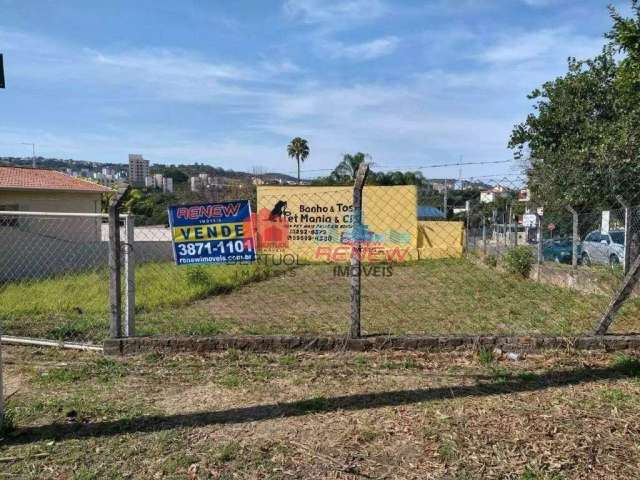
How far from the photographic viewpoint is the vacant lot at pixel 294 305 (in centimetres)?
633

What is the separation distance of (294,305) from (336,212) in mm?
10674

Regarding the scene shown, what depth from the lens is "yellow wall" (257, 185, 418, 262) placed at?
18484mm

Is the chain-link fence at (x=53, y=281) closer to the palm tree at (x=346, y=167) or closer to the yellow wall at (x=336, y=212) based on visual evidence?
the yellow wall at (x=336, y=212)

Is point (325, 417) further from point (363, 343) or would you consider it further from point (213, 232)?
point (213, 232)

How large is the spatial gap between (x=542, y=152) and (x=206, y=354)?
14011 millimetres

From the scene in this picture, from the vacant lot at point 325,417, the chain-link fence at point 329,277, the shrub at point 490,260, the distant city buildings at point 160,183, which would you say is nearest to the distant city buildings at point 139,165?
the distant city buildings at point 160,183

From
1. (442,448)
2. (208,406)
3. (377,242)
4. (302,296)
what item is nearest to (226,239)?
(208,406)

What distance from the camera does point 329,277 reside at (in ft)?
43.2

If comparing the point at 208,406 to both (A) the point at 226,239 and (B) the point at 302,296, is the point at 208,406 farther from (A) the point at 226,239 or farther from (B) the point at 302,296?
(B) the point at 302,296

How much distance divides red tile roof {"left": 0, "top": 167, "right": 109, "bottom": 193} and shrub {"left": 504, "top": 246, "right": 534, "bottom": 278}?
15927 mm

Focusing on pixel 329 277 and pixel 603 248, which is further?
pixel 329 277

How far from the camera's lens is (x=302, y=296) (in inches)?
382

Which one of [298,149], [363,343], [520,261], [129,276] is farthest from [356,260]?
[298,149]

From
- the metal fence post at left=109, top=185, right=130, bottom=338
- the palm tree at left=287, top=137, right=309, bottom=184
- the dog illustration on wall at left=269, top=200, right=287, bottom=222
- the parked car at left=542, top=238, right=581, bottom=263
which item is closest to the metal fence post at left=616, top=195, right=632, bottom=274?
the parked car at left=542, top=238, right=581, bottom=263
